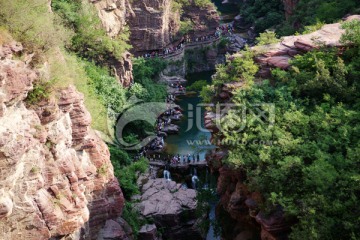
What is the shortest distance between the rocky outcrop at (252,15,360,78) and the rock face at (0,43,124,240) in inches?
352

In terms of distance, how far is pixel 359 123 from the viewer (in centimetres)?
1529

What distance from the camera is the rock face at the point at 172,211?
22.5 meters

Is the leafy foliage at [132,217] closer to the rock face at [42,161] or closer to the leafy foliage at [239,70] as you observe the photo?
the rock face at [42,161]

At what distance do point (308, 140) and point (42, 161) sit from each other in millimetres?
9334

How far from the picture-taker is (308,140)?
15.5 m

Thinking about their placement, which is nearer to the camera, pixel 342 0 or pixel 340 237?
pixel 340 237

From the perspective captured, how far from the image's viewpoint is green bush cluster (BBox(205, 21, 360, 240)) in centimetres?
1264

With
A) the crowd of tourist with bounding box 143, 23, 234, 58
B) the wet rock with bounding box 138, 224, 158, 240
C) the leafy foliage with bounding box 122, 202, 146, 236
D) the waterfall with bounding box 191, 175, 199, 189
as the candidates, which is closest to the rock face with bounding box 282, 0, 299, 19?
the crowd of tourist with bounding box 143, 23, 234, 58

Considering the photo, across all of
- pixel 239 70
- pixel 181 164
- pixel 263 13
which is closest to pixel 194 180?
pixel 181 164

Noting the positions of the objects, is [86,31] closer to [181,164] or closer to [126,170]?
[126,170]

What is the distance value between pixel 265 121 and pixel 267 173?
314cm

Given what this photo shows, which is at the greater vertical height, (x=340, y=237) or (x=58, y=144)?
(x=58, y=144)

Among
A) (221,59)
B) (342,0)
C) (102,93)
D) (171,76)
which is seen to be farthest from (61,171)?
(221,59)

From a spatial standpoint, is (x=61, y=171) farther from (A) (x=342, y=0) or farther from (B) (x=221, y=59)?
(B) (x=221, y=59)
